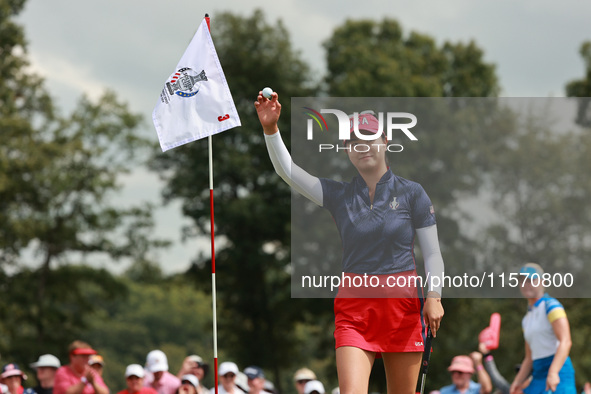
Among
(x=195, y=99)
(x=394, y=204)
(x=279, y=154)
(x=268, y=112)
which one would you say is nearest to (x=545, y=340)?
(x=394, y=204)

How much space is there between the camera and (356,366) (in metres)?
5.57

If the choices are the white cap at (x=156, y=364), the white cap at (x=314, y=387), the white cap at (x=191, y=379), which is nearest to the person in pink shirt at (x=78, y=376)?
the white cap at (x=156, y=364)

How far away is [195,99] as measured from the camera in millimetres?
7281

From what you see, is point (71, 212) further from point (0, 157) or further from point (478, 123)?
point (478, 123)

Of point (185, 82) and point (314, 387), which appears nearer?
point (185, 82)

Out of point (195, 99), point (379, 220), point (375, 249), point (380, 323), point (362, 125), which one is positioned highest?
point (195, 99)

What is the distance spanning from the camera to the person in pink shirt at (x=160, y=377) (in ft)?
35.0

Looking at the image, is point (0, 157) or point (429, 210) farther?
point (0, 157)

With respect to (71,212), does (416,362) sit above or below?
below

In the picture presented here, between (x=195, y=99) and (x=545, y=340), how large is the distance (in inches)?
136

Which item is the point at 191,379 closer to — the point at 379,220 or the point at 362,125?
the point at 379,220

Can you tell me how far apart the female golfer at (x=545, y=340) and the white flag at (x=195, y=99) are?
281 centimetres

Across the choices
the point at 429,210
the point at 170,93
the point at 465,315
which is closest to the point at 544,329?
the point at 429,210

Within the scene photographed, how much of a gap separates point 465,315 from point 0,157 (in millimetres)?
16247
